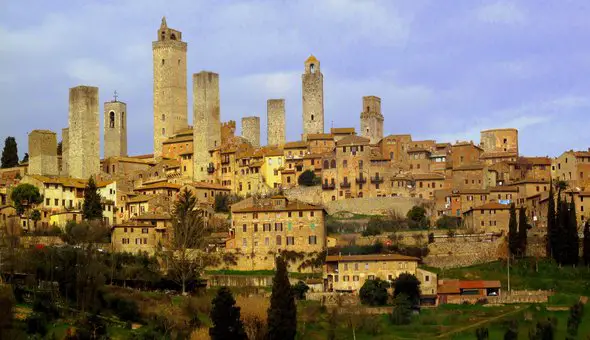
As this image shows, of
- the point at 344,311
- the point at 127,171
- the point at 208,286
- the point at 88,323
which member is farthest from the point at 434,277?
the point at 127,171

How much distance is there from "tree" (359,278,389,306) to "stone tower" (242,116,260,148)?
33.0 meters

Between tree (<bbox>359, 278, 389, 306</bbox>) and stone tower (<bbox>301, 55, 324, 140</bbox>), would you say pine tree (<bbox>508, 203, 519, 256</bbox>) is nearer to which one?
tree (<bbox>359, 278, 389, 306</bbox>)

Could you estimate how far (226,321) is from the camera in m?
60.9

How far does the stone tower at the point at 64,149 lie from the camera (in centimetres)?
10019

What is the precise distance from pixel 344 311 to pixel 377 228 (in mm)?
12509

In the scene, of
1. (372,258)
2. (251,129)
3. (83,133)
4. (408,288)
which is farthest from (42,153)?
(408,288)

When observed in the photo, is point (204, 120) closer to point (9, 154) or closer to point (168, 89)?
point (168, 89)

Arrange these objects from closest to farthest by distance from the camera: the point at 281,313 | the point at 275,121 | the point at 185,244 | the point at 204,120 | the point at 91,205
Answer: the point at 281,313 < the point at 185,244 < the point at 91,205 < the point at 204,120 < the point at 275,121

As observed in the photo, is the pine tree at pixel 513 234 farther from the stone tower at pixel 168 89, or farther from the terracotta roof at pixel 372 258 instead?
the stone tower at pixel 168 89

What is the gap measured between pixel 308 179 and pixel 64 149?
69.7 feet

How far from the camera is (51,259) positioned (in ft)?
234

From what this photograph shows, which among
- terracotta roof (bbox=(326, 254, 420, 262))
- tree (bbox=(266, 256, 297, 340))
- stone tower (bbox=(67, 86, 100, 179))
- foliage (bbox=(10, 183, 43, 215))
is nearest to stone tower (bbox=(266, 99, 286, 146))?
stone tower (bbox=(67, 86, 100, 179))

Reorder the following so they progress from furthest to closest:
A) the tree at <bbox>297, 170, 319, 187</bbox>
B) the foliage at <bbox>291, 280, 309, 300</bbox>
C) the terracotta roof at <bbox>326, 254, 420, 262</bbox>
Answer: the tree at <bbox>297, 170, 319, 187</bbox>, the terracotta roof at <bbox>326, 254, 420, 262</bbox>, the foliage at <bbox>291, 280, 309, 300</bbox>

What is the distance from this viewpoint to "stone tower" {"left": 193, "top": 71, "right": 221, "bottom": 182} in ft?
320
